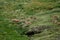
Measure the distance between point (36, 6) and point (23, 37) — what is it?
1007 cm

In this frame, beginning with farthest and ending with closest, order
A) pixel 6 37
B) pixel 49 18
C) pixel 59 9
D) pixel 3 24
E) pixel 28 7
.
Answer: pixel 28 7 < pixel 59 9 < pixel 49 18 < pixel 3 24 < pixel 6 37

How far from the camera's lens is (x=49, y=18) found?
22.9 m

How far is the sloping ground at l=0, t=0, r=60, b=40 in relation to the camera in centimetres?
1895

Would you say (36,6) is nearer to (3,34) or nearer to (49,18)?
(49,18)

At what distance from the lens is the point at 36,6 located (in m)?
28.8

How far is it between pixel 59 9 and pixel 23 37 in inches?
279

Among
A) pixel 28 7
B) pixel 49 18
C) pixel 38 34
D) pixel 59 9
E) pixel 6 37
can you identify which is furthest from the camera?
pixel 28 7

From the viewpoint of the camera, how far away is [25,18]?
24312 mm

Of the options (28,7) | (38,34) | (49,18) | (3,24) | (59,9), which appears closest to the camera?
(38,34)

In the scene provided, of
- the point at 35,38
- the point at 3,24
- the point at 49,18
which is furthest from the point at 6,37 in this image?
the point at 49,18

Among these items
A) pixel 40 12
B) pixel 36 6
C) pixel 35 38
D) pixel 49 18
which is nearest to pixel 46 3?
pixel 36 6

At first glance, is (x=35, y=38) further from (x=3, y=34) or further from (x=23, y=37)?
(x=3, y=34)

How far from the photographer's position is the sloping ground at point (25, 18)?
746 inches

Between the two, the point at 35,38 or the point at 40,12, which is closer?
the point at 35,38
